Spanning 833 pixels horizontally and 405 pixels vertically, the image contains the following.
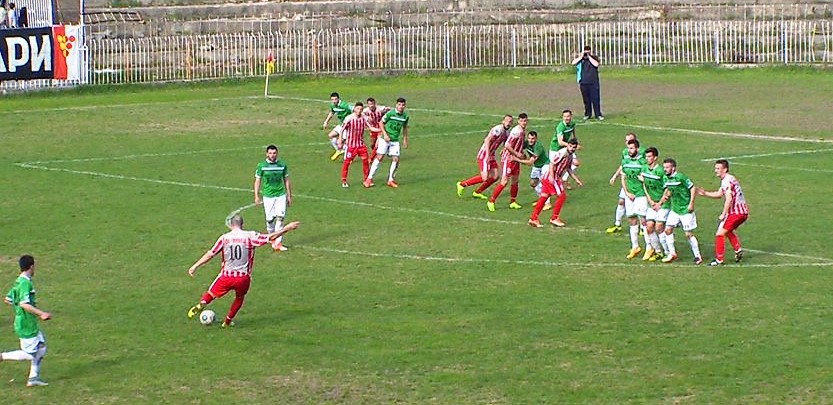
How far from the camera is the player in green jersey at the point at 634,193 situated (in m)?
26.0

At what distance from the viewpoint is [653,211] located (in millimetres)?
25422

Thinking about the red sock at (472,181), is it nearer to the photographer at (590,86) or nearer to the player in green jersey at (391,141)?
the player in green jersey at (391,141)

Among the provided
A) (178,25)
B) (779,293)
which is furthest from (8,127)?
(779,293)

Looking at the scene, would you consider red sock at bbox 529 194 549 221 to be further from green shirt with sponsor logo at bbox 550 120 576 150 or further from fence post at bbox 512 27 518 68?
fence post at bbox 512 27 518 68

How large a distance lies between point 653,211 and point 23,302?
11719 mm

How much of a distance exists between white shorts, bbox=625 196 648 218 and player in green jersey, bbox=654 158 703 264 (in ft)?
2.46

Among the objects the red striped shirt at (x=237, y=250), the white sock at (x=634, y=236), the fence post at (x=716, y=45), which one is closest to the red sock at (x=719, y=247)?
the white sock at (x=634, y=236)

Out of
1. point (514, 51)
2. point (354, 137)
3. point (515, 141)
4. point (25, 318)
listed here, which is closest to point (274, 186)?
point (515, 141)

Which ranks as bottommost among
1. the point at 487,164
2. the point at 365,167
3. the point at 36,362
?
the point at 36,362

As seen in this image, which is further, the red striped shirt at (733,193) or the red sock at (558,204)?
the red sock at (558,204)

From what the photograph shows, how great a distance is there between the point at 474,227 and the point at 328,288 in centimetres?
581

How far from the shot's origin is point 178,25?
61.2 m

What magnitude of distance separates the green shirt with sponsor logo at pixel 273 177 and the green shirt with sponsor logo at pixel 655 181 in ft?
21.8

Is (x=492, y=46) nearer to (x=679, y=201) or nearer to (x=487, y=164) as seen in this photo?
(x=487, y=164)
